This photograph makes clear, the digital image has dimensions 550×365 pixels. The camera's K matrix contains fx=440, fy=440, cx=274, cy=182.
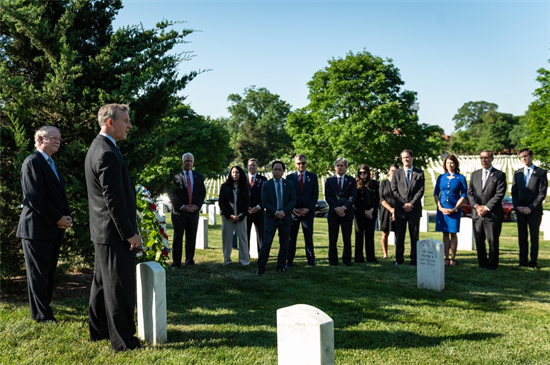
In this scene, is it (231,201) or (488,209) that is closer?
(488,209)

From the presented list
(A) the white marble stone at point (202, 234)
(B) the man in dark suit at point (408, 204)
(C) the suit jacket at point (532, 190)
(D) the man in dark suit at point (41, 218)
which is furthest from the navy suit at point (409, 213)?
(D) the man in dark suit at point (41, 218)

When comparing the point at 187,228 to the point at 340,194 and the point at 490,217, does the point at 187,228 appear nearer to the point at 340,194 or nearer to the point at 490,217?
the point at 340,194

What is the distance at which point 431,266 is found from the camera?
23.7 ft

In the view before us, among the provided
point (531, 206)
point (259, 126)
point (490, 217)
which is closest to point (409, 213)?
point (490, 217)

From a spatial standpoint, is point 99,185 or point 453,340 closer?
point 99,185

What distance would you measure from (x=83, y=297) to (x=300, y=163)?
15.8 feet

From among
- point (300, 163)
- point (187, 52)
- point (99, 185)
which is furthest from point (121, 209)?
point (300, 163)

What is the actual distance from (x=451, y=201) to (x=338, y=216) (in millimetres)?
2462

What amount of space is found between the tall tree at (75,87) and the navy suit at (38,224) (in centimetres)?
76

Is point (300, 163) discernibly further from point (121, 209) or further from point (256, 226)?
point (121, 209)

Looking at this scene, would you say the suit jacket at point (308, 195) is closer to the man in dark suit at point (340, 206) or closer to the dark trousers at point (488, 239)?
the man in dark suit at point (340, 206)

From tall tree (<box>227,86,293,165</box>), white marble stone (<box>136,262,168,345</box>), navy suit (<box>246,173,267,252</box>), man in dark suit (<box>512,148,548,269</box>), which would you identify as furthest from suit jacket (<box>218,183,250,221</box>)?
tall tree (<box>227,86,293,165</box>)

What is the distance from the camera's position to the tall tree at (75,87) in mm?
6020

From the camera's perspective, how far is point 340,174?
9.55 meters
